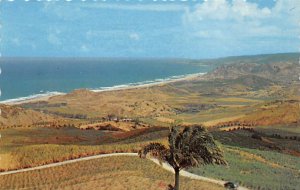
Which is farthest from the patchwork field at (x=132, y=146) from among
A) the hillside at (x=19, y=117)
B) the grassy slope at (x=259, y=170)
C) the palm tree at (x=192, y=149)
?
the palm tree at (x=192, y=149)

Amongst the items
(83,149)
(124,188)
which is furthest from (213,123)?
(124,188)

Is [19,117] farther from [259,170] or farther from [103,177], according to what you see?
[103,177]

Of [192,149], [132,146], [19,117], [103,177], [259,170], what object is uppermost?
[192,149]

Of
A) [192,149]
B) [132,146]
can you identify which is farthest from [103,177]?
[132,146]

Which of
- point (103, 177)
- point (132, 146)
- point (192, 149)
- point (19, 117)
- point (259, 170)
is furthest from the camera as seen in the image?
point (19, 117)

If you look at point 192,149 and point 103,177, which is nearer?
point 192,149

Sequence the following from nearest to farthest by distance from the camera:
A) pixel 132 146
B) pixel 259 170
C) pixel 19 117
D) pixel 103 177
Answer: pixel 103 177 → pixel 259 170 → pixel 132 146 → pixel 19 117

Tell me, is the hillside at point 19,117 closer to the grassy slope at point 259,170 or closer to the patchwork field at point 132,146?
the patchwork field at point 132,146

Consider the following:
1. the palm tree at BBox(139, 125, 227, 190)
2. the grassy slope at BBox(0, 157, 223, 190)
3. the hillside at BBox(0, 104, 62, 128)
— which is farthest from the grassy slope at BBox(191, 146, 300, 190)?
the hillside at BBox(0, 104, 62, 128)

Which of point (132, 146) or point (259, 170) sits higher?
point (132, 146)
